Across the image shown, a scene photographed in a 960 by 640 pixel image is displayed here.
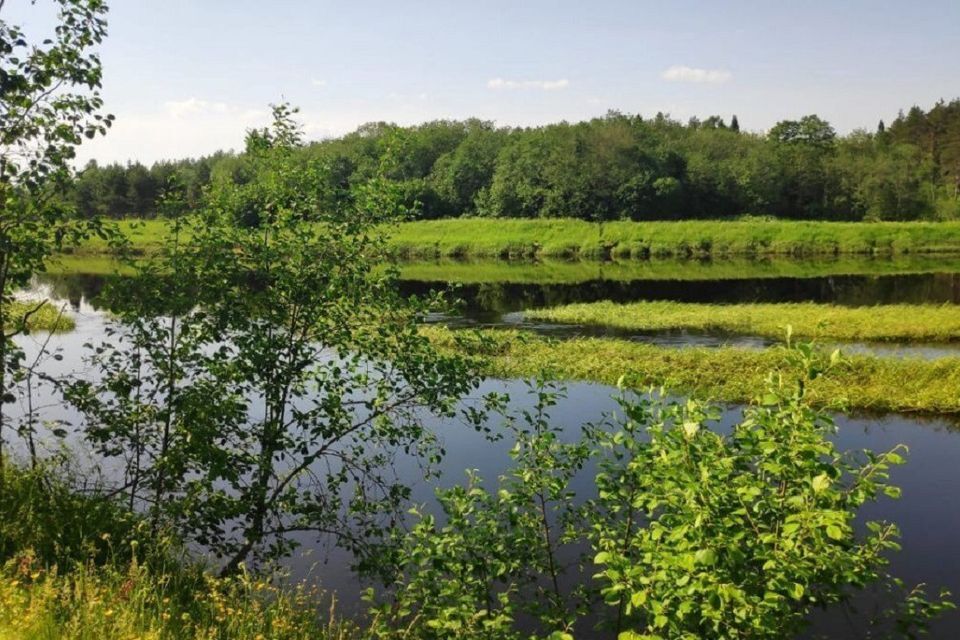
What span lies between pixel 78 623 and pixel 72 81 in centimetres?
598

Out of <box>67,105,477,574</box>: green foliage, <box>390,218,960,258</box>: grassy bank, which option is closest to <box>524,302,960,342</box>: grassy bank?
<box>67,105,477,574</box>: green foliage

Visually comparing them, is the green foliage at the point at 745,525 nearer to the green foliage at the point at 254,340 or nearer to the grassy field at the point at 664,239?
the green foliage at the point at 254,340

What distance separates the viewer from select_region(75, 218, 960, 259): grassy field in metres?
86.8

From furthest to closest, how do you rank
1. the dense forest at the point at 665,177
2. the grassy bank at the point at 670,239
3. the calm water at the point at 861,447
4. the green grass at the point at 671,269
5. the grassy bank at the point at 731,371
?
the dense forest at the point at 665,177 < the grassy bank at the point at 670,239 < the green grass at the point at 671,269 < the grassy bank at the point at 731,371 < the calm water at the point at 861,447

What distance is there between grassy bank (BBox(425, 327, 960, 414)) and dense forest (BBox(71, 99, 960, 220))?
8160cm

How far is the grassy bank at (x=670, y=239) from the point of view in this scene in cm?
8681

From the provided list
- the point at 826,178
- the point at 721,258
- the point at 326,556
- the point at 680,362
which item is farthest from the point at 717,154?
the point at 326,556

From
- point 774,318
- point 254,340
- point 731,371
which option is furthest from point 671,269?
point 254,340

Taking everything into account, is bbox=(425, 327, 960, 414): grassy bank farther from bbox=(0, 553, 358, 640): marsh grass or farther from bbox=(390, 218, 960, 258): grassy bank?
bbox=(390, 218, 960, 258): grassy bank

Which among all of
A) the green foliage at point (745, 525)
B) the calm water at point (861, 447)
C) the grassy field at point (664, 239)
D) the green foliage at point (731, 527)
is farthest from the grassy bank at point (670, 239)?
the green foliage at point (745, 525)

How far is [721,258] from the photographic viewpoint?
8512cm

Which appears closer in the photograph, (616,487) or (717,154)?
(616,487)

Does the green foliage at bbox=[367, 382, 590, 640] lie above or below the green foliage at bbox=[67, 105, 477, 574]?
below

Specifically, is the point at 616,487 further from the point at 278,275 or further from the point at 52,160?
the point at 52,160
